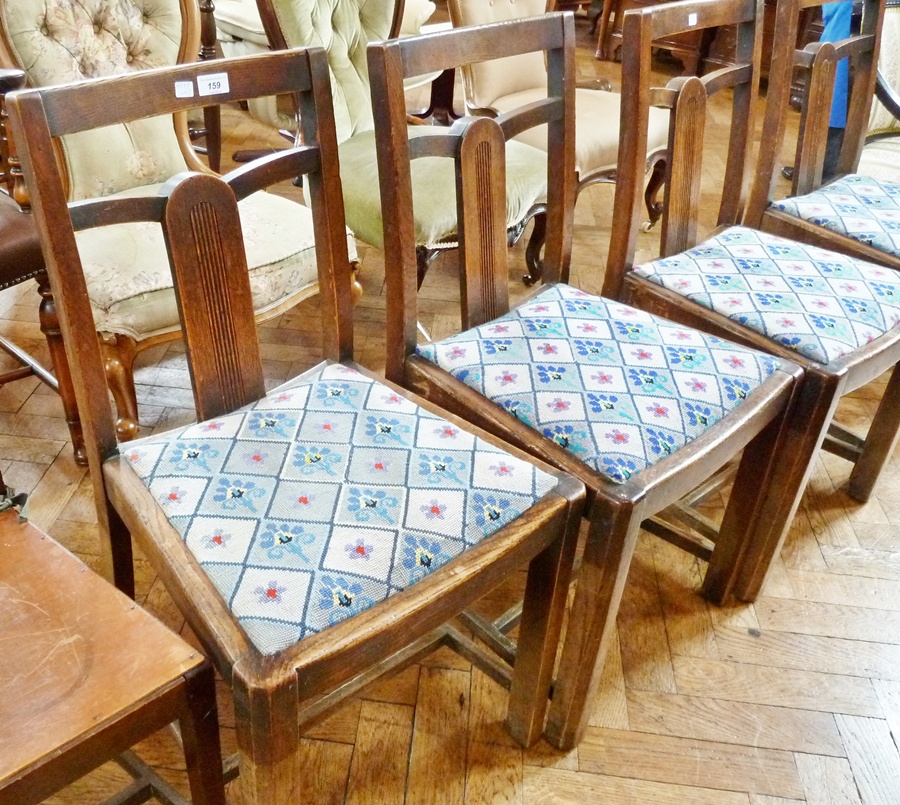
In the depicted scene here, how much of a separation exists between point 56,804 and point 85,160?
1139 mm

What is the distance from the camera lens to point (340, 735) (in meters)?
1.15

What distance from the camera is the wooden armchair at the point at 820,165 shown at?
148cm

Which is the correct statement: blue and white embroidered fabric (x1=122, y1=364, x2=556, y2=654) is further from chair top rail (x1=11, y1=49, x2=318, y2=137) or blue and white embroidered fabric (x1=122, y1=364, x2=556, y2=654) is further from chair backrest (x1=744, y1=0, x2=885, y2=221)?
chair backrest (x1=744, y1=0, x2=885, y2=221)

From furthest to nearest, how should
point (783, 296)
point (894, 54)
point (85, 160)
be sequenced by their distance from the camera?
point (894, 54) < point (85, 160) < point (783, 296)

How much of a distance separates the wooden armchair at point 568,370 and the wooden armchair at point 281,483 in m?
0.06

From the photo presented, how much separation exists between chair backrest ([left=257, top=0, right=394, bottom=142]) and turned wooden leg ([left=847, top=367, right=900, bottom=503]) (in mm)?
1251

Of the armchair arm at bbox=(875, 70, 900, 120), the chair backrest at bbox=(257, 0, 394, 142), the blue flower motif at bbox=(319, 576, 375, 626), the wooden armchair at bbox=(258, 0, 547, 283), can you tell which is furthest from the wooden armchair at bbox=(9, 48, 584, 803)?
the armchair arm at bbox=(875, 70, 900, 120)

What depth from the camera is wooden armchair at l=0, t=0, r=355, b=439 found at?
4.52 feet

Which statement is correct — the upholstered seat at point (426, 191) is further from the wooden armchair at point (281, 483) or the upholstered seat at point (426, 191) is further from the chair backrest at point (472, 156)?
the wooden armchair at point (281, 483)

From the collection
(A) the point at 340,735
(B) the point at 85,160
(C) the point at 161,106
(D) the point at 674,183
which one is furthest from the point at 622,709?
(B) the point at 85,160

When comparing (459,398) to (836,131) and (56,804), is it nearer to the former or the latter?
→ (56,804)

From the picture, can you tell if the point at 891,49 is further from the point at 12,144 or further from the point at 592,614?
the point at 12,144

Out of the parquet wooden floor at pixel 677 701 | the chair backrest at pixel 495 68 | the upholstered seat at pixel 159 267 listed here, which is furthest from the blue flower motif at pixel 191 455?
the chair backrest at pixel 495 68

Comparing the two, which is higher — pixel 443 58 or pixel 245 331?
pixel 443 58
